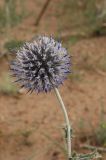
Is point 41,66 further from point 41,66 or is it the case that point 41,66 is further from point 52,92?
point 52,92

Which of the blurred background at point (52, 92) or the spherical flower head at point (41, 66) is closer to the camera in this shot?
the spherical flower head at point (41, 66)

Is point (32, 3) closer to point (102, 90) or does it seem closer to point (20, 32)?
point (20, 32)

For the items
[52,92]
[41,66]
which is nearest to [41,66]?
[41,66]

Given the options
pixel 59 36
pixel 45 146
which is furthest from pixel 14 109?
pixel 59 36

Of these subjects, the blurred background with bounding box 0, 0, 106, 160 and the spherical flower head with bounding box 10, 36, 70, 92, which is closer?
the spherical flower head with bounding box 10, 36, 70, 92

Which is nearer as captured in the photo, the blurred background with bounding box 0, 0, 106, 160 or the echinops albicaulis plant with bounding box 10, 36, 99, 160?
the echinops albicaulis plant with bounding box 10, 36, 99, 160
